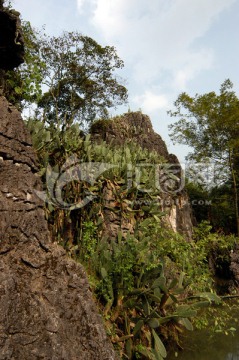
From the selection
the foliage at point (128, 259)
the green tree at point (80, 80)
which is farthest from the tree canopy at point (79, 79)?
the foliage at point (128, 259)

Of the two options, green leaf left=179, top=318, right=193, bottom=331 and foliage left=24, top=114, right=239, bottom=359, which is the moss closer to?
foliage left=24, top=114, right=239, bottom=359

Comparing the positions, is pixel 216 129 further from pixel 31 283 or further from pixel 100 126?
pixel 31 283

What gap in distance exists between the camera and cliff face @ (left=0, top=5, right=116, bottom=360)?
11.3 feet

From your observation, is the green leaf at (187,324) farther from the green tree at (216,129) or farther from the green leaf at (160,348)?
the green tree at (216,129)

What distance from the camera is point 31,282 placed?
150 inches

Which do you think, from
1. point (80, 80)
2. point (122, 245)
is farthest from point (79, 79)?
point (122, 245)

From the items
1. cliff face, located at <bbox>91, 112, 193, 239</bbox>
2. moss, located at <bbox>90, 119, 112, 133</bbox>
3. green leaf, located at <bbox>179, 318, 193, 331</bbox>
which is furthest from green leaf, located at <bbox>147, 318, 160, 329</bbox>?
moss, located at <bbox>90, 119, 112, 133</bbox>

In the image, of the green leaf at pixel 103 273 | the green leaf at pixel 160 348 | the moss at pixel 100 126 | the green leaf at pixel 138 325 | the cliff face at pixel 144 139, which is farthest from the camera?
the moss at pixel 100 126

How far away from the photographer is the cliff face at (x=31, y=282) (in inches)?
136

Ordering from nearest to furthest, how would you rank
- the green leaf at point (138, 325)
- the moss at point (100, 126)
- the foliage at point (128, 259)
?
1. the green leaf at point (138, 325)
2. the foliage at point (128, 259)
3. the moss at point (100, 126)

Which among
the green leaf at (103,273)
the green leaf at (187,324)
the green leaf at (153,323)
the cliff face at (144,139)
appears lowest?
the green leaf at (187,324)

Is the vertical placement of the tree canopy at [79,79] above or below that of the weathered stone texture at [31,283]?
above

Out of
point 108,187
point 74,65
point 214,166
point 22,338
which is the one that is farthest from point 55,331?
point 74,65

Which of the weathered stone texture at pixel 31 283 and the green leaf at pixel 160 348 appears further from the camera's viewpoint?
the green leaf at pixel 160 348
